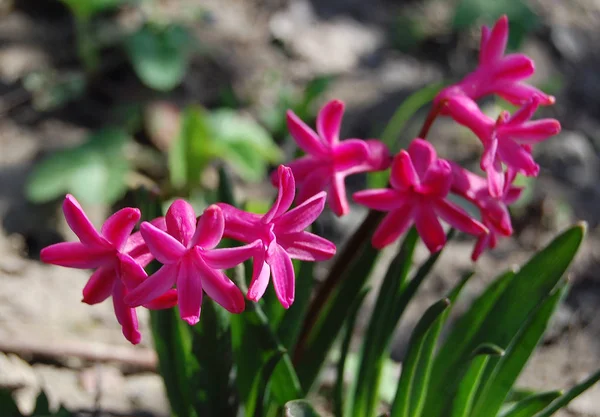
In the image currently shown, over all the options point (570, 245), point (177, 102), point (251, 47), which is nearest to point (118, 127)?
point (177, 102)

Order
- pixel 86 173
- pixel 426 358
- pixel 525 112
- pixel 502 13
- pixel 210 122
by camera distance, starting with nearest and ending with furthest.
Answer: pixel 525 112 → pixel 426 358 → pixel 86 173 → pixel 210 122 → pixel 502 13

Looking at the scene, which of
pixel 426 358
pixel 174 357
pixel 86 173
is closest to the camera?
pixel 426 358

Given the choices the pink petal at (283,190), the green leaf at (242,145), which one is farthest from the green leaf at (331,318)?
the green leaf at (242,145)

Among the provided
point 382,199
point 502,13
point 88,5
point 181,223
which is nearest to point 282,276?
point 181,223

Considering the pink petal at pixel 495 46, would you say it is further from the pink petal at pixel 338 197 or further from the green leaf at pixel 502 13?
the green leaf at pixel 502 13

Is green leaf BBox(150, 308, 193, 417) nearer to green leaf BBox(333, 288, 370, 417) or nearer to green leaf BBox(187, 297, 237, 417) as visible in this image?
green leaf BBox(187, 297, 237, 417)

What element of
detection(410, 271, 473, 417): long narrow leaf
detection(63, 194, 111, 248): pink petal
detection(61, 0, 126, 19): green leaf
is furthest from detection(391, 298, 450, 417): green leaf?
detection(61, 0, 126, 19): green leaf

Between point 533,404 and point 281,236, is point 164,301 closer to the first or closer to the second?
point 281,236

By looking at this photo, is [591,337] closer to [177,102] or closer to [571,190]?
[571,190]
